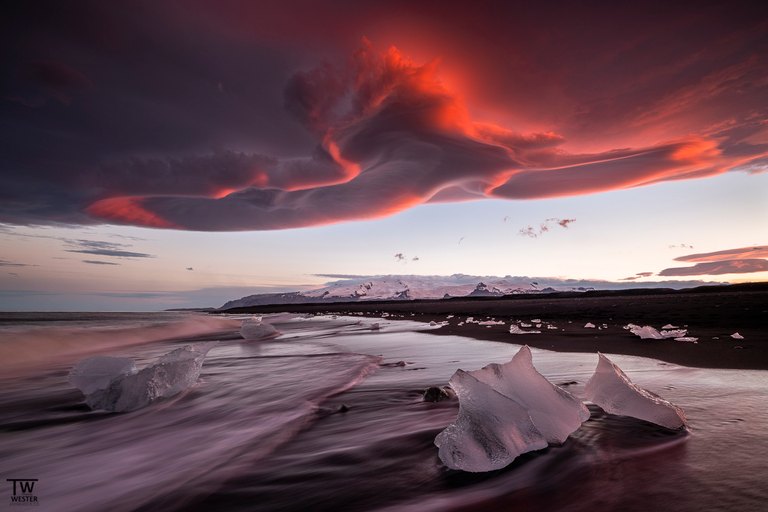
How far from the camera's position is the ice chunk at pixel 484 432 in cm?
230

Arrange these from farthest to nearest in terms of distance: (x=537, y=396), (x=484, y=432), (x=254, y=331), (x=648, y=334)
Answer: (x=254, y=331), (x=648, y=334), (x=537, y=396), (x=484, y=432)

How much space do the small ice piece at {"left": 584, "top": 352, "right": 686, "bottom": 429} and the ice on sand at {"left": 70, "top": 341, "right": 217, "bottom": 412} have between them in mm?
4984

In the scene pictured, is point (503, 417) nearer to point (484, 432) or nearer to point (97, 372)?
→ point (484, 432)

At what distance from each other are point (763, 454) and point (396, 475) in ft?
7.00

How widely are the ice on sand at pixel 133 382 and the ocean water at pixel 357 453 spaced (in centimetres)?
18

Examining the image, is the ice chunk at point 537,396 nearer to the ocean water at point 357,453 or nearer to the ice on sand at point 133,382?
the ocean water at point 357,453

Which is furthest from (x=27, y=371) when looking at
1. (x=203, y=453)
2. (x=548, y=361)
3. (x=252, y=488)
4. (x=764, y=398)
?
(x=764, y=398)

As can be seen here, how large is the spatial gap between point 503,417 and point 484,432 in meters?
0.16

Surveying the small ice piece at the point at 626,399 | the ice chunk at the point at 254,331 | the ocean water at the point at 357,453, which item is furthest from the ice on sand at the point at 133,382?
the ice chunk at the point at 254,331

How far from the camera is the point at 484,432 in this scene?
2.40 m

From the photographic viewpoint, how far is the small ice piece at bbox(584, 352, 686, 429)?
2.71m

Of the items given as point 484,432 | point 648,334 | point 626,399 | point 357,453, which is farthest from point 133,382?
point 648,334

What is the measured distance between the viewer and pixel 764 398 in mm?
3426

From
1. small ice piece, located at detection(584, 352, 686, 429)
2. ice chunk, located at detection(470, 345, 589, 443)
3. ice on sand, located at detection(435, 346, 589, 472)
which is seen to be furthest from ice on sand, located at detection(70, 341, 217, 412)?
small ice piece, located at detection(584, 352, 686, 429)
